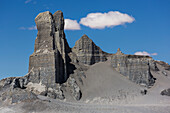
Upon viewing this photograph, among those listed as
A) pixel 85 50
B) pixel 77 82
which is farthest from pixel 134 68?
pixel 77 82

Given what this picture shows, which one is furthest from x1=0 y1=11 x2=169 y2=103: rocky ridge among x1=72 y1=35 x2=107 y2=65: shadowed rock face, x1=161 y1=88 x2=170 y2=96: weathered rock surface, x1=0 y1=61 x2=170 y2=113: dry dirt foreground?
x1=161 y1=88 x2=170 y2=96: weathered rock surface

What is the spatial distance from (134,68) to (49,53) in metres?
20.0

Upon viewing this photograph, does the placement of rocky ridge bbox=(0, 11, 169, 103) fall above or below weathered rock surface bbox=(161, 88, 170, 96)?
above

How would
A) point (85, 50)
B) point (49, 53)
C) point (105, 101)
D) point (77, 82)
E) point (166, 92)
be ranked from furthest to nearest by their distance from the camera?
point (85, 50) → point (166, 92) → point (77, 82) → point (49, 53) → point (105, 101)

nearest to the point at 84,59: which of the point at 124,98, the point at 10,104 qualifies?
the point at 124,98

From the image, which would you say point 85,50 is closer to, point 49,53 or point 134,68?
point 134,68

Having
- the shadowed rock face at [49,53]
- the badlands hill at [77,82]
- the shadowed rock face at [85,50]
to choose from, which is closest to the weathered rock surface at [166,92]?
the badlands hill at [77,82]

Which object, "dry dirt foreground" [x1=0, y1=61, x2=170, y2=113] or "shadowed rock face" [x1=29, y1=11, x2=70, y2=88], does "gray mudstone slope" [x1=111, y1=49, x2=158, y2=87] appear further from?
"shadowed rock face" [x1=29, y1=11, x2=70, y2=88]

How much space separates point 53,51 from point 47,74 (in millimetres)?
4842

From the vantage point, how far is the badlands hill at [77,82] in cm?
5128

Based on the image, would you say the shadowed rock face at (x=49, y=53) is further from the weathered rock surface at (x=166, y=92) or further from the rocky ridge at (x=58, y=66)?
the weathered rock surface at (x=166, y=92)

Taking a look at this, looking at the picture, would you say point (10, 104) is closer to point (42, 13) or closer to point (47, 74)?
point (47, 74)

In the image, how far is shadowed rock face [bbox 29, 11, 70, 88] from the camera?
5859 cm

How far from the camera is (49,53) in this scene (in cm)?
5953
